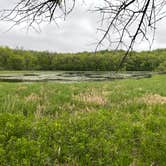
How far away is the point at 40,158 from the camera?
442 cm

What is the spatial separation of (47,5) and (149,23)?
3.84 ft

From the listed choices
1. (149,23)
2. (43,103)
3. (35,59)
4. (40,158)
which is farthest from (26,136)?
(35,59)

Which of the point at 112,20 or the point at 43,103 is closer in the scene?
the point at 112,20

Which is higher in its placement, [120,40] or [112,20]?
[112,20]

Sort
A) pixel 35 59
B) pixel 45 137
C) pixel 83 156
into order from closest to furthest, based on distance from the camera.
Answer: pixel 83 156, pixel 45 137, pixel 35 59

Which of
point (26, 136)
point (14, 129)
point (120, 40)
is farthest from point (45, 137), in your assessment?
point (120, 40)

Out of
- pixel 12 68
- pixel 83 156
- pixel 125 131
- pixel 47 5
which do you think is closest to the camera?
pixel 47 5

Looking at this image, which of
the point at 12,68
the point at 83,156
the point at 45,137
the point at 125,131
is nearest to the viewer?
the point at 83,156

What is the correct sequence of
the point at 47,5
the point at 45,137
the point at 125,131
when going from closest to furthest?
the point at 47,5 < the point at 45,137 < the point at 125,131

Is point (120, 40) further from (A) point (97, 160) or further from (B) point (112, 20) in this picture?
(A) point (97, 160)

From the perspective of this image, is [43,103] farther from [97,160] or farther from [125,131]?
[97,160]

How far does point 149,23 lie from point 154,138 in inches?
124

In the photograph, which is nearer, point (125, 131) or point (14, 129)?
point (14, 129)

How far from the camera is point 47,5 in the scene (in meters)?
3.19
